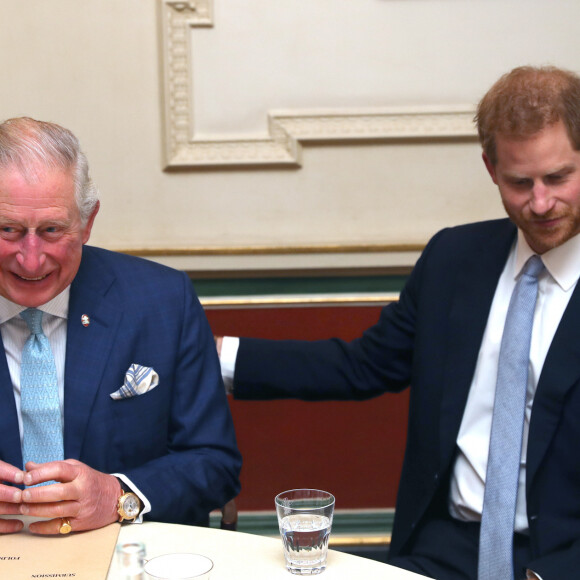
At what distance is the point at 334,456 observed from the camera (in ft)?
9.68

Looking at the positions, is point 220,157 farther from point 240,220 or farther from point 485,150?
point 485,150

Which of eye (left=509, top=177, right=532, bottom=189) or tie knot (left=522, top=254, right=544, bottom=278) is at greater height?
eye (left=509, top=177, right=532, bottom=189)

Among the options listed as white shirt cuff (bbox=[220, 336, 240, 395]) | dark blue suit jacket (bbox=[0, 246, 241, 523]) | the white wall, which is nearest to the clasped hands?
dark blue suit jacket (bbox=[0, 246, 241, 523])

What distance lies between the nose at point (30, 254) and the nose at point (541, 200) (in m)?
0.94

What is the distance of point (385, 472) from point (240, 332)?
71 centimetres

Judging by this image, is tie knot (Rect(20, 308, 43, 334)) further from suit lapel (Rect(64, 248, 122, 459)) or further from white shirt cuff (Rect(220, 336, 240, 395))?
white shirt cuff (Rect(220, 336, 240, 395))

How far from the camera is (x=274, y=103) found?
2793 millimetres

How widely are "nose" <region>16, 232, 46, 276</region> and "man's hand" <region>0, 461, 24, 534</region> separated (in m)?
0.37

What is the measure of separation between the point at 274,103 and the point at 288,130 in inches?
4.0

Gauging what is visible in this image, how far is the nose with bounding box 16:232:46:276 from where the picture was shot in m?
1.52

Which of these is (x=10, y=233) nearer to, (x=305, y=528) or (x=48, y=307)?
(x=48, y=307)

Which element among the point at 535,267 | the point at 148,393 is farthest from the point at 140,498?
the point at 535,267

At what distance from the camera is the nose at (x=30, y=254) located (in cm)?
152

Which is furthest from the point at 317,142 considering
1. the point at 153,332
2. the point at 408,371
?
the point at 153,332
